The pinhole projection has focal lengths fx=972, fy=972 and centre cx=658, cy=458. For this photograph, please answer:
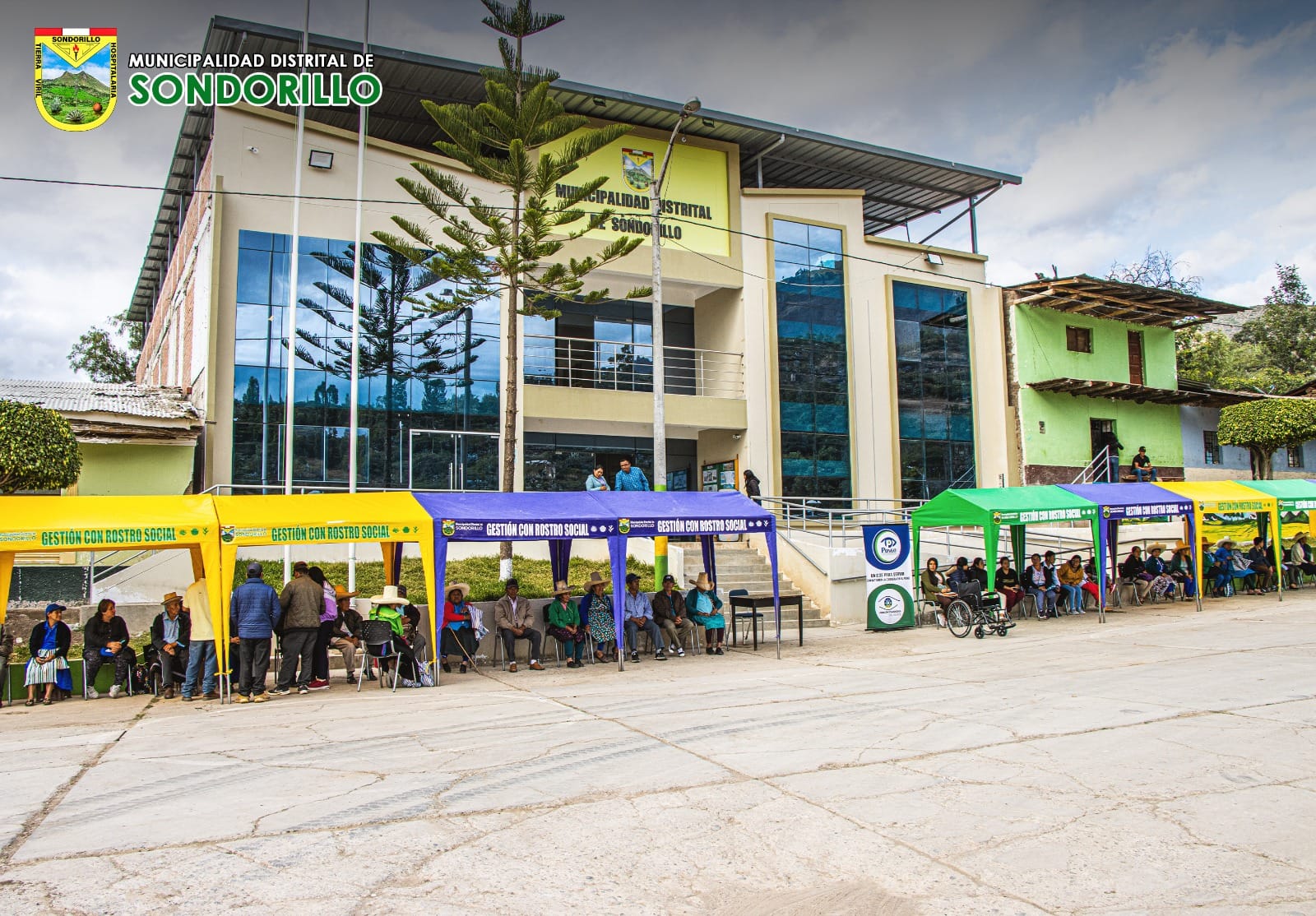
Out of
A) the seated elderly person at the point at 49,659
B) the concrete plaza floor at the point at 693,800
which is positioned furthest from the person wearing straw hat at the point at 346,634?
the seated elderly person at the point at 49,659

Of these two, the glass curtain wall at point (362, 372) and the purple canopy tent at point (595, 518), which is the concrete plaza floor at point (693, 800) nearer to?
the purple canopy tent at point (595, 518)

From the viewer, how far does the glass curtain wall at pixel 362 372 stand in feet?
65.4

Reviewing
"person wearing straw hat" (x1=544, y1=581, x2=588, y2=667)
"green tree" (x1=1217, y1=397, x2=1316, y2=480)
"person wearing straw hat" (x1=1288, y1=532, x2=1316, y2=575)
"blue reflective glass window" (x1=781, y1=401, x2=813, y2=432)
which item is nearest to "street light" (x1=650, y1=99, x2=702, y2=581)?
"person wearing straw hat" (x1=544, y1=581, x2=588, y2=667)

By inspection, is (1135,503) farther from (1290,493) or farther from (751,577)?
(751,577)

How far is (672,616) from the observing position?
589 inches

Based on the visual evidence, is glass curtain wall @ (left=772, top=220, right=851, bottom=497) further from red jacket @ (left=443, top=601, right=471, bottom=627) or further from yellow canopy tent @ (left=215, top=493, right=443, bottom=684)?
yellow canopy tent @ (left=215, top=493, right=443, bottom=684)

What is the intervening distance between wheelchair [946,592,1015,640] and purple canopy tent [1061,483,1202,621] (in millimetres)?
2706

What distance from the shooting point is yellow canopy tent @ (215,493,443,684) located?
11430 millimetres

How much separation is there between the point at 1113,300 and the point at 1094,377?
8.96 ft

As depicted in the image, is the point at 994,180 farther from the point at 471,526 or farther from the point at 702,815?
the point at 702,815

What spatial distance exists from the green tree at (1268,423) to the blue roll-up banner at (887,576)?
17745mm

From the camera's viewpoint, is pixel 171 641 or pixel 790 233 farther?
pixel 790 233

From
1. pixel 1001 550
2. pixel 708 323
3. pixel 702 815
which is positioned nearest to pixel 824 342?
pixel 708 323

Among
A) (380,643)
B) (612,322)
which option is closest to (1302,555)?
(612,322)
